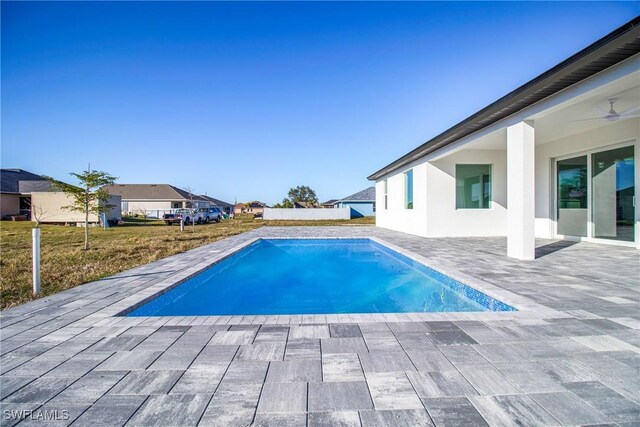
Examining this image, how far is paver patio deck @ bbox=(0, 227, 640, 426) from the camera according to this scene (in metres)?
1.61

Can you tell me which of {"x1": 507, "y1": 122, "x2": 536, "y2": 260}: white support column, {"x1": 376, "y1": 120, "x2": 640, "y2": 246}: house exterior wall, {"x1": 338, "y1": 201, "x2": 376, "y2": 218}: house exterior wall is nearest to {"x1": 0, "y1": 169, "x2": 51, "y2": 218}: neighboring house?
{"x1": 376, "y1": 120, "x2": 640, "y2": 246}: house exterior wall

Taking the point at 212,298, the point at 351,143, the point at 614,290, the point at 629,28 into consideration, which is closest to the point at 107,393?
the point at 212,298

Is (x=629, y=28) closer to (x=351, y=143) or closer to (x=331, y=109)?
(x=331, y=109)

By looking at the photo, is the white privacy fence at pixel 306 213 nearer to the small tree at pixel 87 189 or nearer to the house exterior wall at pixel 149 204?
the house exterior wall at pixel 149 204

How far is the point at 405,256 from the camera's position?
6918 mm

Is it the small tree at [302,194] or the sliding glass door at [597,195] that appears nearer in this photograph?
the sliding glass door at [597,195]

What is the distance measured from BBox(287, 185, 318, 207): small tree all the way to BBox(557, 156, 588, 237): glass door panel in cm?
5078

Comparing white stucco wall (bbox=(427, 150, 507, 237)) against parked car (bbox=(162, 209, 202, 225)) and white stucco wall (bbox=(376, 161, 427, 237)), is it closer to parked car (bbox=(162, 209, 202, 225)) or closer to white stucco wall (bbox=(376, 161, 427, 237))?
white stucco wall (bbox=(376, 161, 427, 237))

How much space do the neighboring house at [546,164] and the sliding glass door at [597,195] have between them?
0.08 ft

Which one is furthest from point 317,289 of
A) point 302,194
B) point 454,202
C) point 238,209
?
point 238,209

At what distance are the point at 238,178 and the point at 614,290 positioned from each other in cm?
3357

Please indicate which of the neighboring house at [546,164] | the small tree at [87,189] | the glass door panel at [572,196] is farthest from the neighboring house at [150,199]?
the glass door panel at [572,196]

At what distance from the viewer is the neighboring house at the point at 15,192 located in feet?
76.8

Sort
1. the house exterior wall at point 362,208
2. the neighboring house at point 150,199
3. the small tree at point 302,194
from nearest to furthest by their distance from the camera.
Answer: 1. the neighboring house at point 150,199
2. the house exterior wall at point 362,208
3. the small tree at point 302,194
